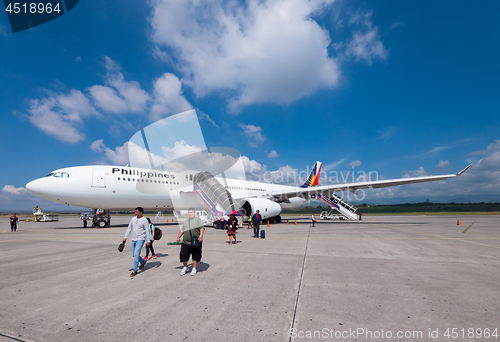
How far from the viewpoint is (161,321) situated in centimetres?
339

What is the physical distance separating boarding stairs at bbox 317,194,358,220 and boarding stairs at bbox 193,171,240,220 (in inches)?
602

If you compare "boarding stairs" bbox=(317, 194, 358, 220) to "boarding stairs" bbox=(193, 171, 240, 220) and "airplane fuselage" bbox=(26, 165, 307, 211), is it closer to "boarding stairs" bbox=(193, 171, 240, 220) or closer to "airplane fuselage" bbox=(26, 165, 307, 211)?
"boarding stairs" bbox=(193, 171, 240, 220)

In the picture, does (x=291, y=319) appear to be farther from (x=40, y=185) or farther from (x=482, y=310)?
(x=40, y=185)

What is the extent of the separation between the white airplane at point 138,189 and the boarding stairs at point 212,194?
9 cm

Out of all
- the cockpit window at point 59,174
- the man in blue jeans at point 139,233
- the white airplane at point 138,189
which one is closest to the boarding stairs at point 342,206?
the white airplane at point 138,189

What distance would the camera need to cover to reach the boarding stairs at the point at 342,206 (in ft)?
99.1

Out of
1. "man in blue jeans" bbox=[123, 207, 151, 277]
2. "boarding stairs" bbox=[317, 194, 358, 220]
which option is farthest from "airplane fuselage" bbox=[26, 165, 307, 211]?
"boarding stairs" bbox=[317, 194, 358, 220]

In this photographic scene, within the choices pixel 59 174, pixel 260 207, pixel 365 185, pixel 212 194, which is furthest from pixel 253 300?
pixel 365 185

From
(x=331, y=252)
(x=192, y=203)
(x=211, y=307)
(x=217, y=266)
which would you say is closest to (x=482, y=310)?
(x=211, y=307)

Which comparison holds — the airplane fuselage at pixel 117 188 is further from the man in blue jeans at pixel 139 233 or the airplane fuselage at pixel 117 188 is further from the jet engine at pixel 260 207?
the man in blue jeans at pixel 139 233

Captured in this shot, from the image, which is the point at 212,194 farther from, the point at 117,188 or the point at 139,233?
the point at 139,233

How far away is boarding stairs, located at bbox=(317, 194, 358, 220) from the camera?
99.1 ft

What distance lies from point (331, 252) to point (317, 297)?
4.67 meters

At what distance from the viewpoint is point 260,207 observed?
19.0 meters
